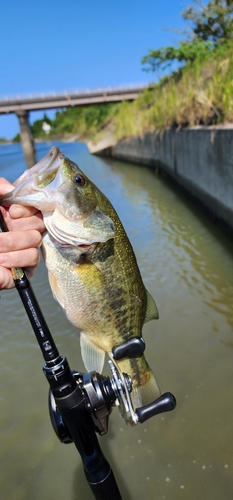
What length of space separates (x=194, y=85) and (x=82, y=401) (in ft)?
31.1

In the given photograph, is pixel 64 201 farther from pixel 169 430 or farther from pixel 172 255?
pixel 172 255

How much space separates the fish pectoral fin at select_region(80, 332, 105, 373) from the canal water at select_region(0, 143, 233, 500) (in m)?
0.88

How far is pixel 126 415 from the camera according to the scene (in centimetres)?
166

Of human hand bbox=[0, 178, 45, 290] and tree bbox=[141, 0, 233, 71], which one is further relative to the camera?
Answer: tree bbox=[141, 0, 233, 71]

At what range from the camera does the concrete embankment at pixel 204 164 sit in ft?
18.1

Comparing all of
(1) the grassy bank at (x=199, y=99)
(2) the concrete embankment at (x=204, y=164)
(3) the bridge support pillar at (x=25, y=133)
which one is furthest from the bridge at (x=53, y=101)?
(2) the concrete embankment at (x=204, y=164)

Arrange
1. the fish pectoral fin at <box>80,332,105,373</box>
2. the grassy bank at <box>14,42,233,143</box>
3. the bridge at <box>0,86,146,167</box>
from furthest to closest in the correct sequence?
the bridge at <box>0,86,146,167</box> → the grassy bank at <box>14,42,233,143</box> → the fish pectoral fin at <box>80,332,105,373</box>

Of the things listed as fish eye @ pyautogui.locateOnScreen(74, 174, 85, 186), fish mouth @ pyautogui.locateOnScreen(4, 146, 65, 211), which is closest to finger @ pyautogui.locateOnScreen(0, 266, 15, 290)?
fish mouth @ pyautogui.locateOnScreen(4, 146, 65, 211)

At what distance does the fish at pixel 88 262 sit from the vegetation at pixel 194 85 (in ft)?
16.5

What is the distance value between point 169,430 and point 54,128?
94.4 meters

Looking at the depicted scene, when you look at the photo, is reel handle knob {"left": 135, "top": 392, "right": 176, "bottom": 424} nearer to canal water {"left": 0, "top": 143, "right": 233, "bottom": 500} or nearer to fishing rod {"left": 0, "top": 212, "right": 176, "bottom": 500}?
fishing rod {"left": 0, "top": 212, "right": 176, "bottom": 500}

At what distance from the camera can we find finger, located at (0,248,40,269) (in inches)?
58.4

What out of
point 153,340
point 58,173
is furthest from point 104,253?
point 153,340

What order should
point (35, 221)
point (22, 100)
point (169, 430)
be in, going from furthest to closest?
point (22, 100) → point (169, 430) → point (35, 221)
